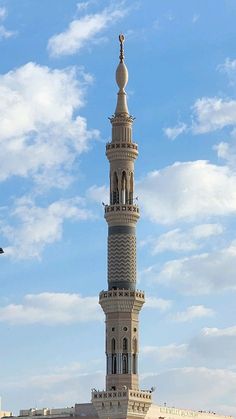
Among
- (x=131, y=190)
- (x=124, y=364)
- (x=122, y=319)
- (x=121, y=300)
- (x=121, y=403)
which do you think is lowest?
(x=121, y=403)

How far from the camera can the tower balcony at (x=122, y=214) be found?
15575cm

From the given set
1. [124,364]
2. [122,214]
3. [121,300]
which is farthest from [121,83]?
[124,364]

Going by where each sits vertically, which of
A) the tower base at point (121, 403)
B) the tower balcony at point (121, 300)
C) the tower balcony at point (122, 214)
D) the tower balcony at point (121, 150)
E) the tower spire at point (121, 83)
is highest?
the tower spire at point (121, 83)

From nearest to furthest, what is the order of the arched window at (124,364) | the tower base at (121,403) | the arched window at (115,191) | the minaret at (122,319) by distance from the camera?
the tower base at (121,403), the minaret at (122,319), the arched window at (124,364), the arched window at (115,191)

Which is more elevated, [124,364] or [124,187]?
[124,187]

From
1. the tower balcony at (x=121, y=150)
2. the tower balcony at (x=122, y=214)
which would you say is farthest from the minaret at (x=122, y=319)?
the tower balcony at (x=121, y=150)

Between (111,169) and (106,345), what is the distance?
23271 millimetres

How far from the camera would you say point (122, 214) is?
511ft

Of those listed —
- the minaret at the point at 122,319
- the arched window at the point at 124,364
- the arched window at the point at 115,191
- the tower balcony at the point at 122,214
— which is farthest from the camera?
the arched window at the point at 115,191

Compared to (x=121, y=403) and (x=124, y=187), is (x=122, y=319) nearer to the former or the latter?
(x=121, y=403)

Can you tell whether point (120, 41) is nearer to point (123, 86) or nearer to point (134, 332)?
point (123, 86)

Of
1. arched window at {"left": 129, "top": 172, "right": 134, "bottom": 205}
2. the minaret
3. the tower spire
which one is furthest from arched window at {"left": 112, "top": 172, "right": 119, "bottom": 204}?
the tower spire

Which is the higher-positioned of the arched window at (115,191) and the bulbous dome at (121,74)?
the bulbous dome at (121,74)

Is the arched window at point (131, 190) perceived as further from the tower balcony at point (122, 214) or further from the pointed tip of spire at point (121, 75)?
the pointed tip of spire at point (121, 75)
